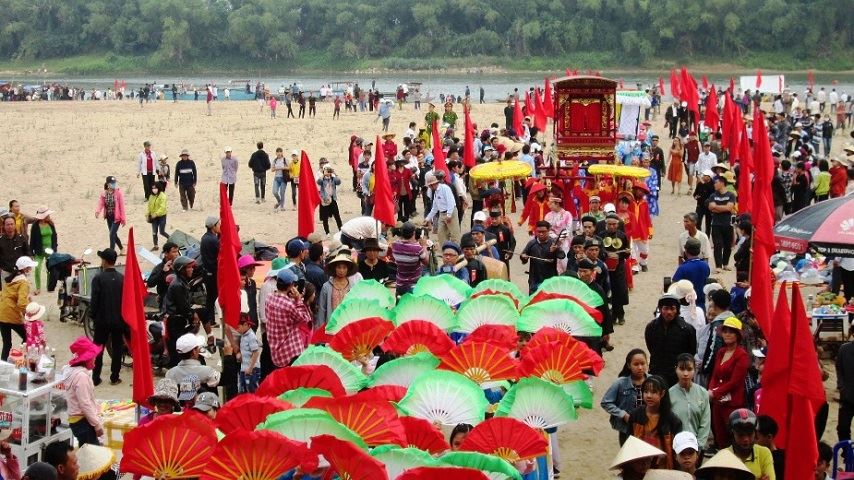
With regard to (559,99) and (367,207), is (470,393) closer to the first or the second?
(367,207)

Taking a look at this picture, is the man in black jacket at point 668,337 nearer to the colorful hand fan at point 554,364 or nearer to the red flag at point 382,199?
the colorful hand fan at point 554,364

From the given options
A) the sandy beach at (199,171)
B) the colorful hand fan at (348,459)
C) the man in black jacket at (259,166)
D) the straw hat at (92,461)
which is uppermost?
the colorful hand fan at (348,459)

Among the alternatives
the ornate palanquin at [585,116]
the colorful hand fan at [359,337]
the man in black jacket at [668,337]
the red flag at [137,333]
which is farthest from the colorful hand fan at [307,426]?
the ornate palanquin at [585,116]

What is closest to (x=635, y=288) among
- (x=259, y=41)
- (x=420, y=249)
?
(x=420, y=249)

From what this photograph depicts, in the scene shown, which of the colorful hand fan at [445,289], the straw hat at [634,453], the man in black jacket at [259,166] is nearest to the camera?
the straw hat at [634,453]

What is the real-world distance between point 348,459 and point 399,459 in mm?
335

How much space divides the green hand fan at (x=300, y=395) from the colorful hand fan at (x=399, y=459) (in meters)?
1.07

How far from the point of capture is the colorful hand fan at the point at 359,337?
8.66 metres

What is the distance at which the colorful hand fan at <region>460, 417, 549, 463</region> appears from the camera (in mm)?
6453

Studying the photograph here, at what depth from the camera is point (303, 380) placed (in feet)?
24.0

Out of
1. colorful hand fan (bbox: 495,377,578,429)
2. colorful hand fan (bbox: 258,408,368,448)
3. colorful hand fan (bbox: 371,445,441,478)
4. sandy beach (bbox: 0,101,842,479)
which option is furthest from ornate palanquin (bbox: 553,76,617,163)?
colorful hand fan (bbox: 371,445,441,478)

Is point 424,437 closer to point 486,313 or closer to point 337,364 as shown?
point 337,364

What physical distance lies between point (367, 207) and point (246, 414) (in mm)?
12457

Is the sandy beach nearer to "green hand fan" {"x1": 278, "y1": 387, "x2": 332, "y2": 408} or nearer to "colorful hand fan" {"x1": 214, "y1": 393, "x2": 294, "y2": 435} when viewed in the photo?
"green hand fan" {"x1": 278, "y1": 387, "x2": 332, "y2": 408}
